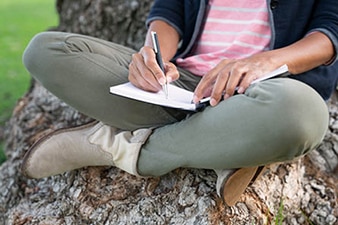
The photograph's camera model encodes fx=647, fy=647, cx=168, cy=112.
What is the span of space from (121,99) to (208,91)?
0.96 feet

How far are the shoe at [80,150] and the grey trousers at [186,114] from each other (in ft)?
0.14

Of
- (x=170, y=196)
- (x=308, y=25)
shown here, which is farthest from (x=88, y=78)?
(x=308, y=25)

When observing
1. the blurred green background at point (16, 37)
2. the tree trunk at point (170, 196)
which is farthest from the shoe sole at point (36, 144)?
the blurred green background at point (16, 37)

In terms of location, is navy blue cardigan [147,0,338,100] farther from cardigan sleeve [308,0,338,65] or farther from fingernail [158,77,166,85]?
fingernail [158,77,166,85]

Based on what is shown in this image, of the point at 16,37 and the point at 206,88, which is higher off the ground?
the point at 206,88

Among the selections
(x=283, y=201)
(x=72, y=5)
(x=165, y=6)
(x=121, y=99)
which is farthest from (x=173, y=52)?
(x=72, y=5)

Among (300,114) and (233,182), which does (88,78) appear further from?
(300,114)

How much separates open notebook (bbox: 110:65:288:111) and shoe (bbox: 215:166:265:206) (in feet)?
0.63

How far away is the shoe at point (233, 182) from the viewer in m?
1.67

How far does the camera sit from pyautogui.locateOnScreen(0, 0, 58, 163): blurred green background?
3693mm

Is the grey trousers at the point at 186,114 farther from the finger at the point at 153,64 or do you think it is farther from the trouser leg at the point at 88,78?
the finger at the point at 153,64

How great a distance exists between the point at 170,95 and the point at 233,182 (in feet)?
0.93

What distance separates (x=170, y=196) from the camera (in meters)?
1.85

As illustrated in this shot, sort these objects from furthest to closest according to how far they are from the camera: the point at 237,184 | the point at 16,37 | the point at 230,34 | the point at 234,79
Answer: the point at 16,37, the point at 230,34, the point at 237,184, the point at 234,79
